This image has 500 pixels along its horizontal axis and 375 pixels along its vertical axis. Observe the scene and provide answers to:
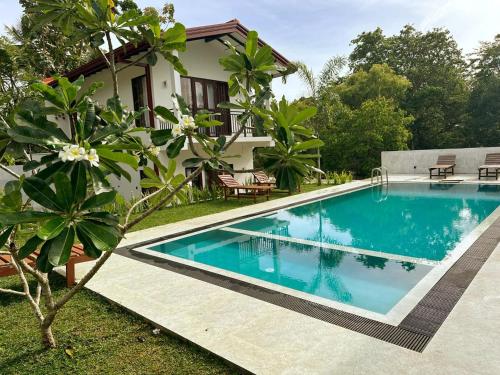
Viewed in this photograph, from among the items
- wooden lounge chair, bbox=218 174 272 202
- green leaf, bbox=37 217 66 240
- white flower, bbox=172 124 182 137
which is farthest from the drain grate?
wooden lounge chair, bbox=218 174 272 202

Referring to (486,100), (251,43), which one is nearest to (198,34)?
(251,43)

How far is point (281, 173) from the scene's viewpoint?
2889 millimetres

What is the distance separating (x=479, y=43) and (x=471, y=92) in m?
5.66

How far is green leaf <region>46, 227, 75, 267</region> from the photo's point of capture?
2.04m

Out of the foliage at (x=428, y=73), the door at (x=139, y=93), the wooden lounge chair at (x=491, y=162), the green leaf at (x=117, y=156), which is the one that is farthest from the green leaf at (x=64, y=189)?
the foliage at (x=428, y=73)

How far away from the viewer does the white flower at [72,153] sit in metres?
2.09

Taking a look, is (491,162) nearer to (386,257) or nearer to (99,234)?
(386,257)

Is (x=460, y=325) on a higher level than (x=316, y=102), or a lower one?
lower

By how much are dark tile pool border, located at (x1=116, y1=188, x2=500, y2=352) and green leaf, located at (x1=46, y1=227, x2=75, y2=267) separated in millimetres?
3077

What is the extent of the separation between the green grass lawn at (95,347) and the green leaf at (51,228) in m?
1.90

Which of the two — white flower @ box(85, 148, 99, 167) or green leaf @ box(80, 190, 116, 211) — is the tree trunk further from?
white flower @ box(85, 148, 99, 167)

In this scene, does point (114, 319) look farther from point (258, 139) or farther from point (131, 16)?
point (258, 139)

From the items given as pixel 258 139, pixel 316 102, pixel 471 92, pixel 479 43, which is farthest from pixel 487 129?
pixel 258 139

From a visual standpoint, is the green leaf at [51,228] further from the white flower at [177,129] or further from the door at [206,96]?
the door at [206,96]
